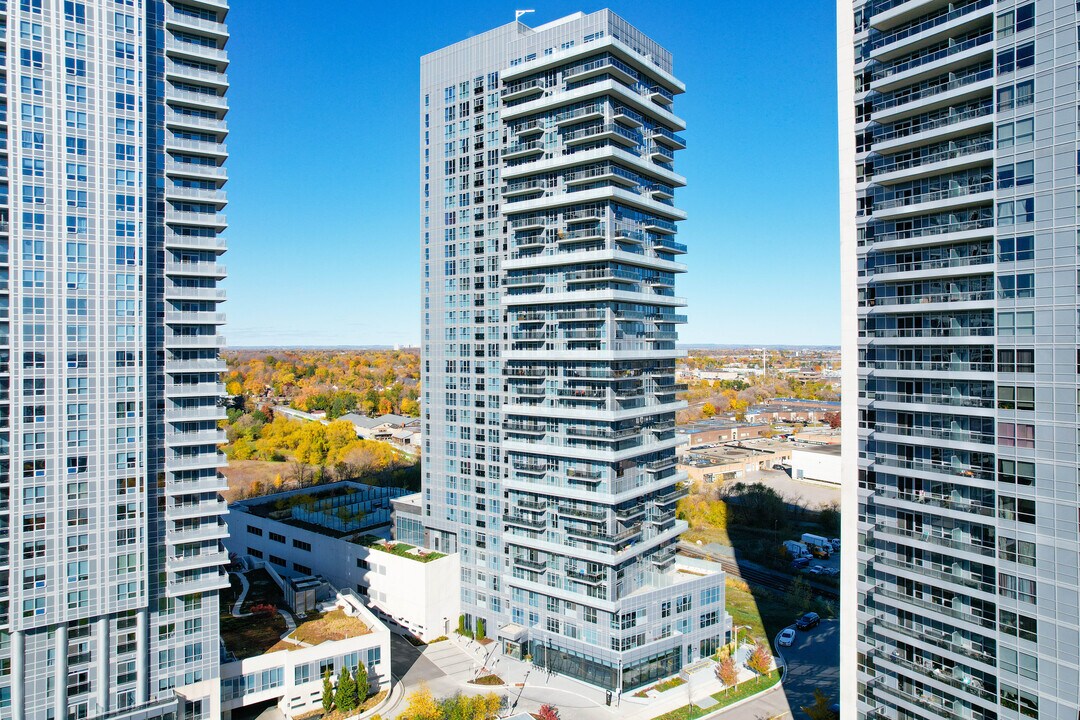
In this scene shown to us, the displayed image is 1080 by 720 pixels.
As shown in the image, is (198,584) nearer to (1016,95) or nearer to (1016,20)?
(1016,95)

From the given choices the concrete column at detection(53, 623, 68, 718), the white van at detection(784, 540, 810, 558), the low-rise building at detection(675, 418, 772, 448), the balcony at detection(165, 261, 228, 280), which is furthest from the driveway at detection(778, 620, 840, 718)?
the low-rise building at detection(675, 418, 772, 448)

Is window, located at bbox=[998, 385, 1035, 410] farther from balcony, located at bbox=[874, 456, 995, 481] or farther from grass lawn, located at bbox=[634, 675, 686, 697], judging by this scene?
grass lawn, located at bbox=[634, 675, 686, 697]

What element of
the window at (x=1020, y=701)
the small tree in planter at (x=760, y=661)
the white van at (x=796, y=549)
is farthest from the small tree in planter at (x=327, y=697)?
the white van at (x=796, y=549)

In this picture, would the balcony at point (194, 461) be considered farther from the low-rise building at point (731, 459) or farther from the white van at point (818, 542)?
the low-rise building at point (731, 459)

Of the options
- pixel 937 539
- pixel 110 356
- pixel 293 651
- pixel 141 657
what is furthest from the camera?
pixel 293 651

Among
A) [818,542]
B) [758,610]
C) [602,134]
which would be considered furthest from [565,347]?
[818,542]

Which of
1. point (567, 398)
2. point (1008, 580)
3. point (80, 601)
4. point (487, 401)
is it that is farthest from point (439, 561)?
point (1008, 580)

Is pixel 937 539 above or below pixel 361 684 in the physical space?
above
